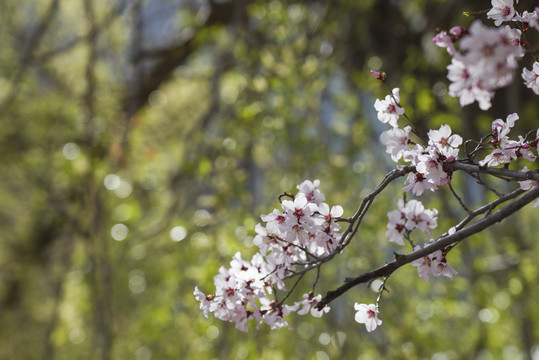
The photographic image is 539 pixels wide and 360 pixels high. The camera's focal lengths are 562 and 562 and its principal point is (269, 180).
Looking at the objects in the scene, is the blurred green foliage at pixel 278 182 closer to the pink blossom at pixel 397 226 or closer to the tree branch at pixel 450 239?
the pink blossom at pixel 397 226

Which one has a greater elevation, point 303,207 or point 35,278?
point 303,207

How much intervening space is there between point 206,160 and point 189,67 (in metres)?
1.55

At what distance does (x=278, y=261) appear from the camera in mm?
774

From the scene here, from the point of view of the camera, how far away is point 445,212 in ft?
7.51

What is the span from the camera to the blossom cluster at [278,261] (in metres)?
0.69

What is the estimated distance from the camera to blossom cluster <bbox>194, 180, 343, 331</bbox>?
2.28 ft

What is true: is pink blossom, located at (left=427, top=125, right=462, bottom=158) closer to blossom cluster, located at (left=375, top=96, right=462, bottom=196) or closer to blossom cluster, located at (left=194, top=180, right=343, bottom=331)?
blossom cluster, located at (left=375, top=96, right=462, bottom=196)

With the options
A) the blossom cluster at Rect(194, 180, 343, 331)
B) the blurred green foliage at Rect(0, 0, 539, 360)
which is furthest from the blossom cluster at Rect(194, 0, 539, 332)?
the blurred green foliage at Rect(0, 0, 539, 360)

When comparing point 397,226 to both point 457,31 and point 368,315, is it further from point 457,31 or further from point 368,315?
point 457,31

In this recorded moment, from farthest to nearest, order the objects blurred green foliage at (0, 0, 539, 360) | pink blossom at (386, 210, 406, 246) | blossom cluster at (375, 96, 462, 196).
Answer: blurred green foliage at (0, 0, 539, 360)
pink blossom at (386, 210, 406, 246)
blossom cluster at (375, 96, 462, 196)

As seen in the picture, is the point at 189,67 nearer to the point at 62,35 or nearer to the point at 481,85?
the point at 62,35

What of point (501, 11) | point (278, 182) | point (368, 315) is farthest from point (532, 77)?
point (278, 182)

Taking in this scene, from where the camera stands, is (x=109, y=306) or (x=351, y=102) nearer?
(x=109, y=306)

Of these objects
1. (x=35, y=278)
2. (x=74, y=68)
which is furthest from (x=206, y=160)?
(x=35, y=278)
